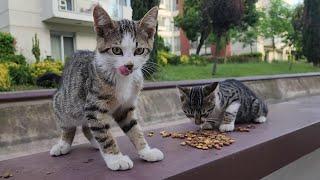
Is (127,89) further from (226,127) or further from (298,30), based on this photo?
(298,30)

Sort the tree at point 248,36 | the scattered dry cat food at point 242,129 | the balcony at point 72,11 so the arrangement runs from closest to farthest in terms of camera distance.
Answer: the scattered dry cat food at point 242,129 → the balcony at point 72,11 → the tree at point 248,36

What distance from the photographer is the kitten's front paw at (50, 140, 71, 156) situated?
1741mm

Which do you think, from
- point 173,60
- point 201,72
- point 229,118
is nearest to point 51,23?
point 173,60

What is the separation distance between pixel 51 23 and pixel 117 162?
528 inches

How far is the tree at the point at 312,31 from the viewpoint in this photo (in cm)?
1484

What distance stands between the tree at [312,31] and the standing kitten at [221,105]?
13546 millimetres

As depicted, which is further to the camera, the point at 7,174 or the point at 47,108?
the point at 47,108

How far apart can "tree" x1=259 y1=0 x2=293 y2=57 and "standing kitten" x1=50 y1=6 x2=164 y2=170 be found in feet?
73.9

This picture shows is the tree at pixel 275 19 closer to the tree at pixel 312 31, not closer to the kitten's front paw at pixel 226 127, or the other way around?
the tree at pixel 312 31

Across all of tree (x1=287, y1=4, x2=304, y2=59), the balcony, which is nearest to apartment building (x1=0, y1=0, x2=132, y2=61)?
the balcony

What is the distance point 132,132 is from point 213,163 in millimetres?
379

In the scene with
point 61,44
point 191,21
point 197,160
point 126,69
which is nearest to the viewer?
point 126,69

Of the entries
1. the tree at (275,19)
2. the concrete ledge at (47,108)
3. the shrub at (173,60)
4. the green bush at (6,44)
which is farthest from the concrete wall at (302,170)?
the tree at (275,19)

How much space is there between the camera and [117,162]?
1.43 m
